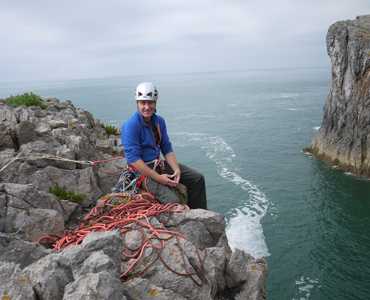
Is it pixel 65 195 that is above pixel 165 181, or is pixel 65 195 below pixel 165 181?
below

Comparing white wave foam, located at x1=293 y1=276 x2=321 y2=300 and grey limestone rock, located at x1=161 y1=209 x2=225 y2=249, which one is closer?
grey limestone rock, located at x1=161 y1=209 x2=225 y2=249

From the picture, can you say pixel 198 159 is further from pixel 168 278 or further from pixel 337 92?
pixel 168 278

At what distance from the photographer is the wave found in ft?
81.2

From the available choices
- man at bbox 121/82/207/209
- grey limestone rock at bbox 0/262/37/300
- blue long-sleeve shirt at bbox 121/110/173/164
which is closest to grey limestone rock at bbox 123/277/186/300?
grey limestone rock at bbox 0/262/37/300

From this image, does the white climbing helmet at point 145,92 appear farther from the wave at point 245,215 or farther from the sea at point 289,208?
the wave at point 245,215

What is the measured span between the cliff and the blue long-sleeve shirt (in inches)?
59.5

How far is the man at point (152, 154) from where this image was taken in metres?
8.06

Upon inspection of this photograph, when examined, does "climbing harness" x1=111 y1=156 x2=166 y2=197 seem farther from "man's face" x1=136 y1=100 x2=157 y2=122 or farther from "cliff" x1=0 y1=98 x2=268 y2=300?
"man's face" x1=136 y1=100 x2=157 y2=122

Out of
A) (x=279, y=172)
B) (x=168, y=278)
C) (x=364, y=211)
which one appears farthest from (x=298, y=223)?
(x=168, y=278)

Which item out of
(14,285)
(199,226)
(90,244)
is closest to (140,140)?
(199,226)

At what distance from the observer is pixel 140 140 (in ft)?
27.9

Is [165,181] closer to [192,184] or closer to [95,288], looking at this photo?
[192,184]

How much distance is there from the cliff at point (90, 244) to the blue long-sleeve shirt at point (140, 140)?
151cm

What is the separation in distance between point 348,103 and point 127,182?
4537cm
